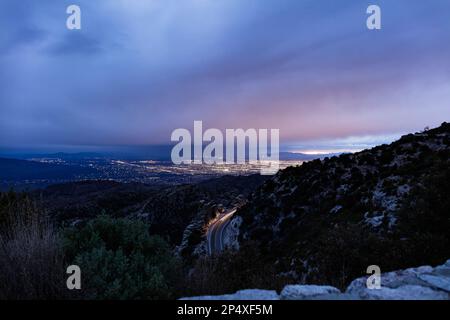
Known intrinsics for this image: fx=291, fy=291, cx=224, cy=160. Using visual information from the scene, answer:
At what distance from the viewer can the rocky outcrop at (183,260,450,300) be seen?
3514 millimetres

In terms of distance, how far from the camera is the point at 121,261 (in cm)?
496

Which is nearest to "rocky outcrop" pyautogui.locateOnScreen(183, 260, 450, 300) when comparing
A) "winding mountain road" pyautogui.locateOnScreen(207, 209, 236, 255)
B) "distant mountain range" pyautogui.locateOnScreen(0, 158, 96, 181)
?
"winding mountain road" pyautogui.locateOnScreen(207, 209, 236, 255)

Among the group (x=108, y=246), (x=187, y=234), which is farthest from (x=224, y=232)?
(x=108, y=246)

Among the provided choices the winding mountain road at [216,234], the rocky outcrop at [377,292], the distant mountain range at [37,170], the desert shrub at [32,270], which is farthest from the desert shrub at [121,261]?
the distant mountain range at [37,170]

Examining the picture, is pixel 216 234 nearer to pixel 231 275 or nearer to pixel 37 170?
pixel 231 275

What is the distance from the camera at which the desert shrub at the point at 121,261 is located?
430 cm

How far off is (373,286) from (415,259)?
3399 millimetres

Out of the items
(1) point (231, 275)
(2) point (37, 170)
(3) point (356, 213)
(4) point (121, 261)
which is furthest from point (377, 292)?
(2) point (37, 170)

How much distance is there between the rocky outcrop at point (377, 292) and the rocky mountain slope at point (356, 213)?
1.87 m

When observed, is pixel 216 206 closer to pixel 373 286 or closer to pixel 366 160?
pixel 366 160

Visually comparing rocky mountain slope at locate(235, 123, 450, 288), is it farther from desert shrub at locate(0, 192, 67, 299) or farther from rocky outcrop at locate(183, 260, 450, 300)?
desert shrub at locate(0, 192, 67, 299)

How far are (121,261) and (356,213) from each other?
17750 millimetres

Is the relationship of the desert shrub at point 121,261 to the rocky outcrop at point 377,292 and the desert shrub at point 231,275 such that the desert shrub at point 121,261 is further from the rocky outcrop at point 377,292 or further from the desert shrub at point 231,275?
the rocky outcrop at point 377,292
